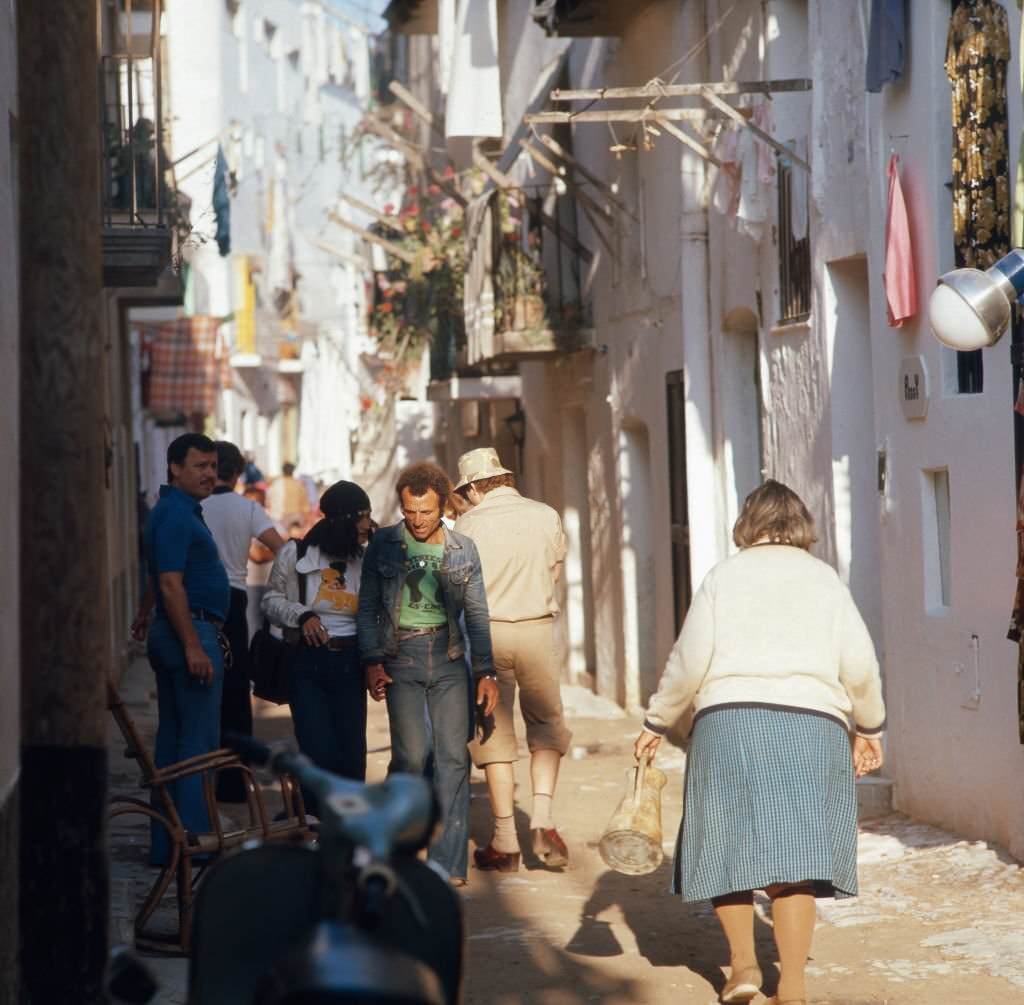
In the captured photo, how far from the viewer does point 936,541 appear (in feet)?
34.0

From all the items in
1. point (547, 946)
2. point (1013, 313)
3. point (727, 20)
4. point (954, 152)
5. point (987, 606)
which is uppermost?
point (727, 20)

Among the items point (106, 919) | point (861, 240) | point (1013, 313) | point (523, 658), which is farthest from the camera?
point (861, 240)

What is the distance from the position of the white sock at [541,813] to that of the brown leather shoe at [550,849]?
3 cm

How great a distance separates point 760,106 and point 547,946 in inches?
248

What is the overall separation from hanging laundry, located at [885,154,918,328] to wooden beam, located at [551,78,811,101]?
1627 millimetres

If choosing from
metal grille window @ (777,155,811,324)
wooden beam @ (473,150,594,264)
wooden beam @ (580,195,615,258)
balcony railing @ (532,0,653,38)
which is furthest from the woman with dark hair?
wooden beam @ (473,150,594,264)

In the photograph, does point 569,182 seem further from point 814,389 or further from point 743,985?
point 743,985

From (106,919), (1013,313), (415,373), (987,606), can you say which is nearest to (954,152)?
(1013,313)

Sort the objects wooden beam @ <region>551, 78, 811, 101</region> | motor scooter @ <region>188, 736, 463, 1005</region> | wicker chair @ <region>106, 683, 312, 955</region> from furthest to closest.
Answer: wooden beam @ <region>551, 78, 811, 101</region>
wicker chair @ <region>106, 683, 312, 955</region>
motor scooter @ <region>188, 736, 463, 1005</region>

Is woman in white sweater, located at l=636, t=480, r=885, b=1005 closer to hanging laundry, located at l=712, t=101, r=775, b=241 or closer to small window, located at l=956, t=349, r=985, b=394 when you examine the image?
small window, located at l=956, t=349, r=985, b=394

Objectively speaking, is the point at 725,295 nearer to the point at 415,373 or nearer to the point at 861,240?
the point at 861,240

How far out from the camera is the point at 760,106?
12.4 metres

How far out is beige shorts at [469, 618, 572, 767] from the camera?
9484 millimetres

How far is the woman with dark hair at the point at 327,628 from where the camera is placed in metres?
9.25
